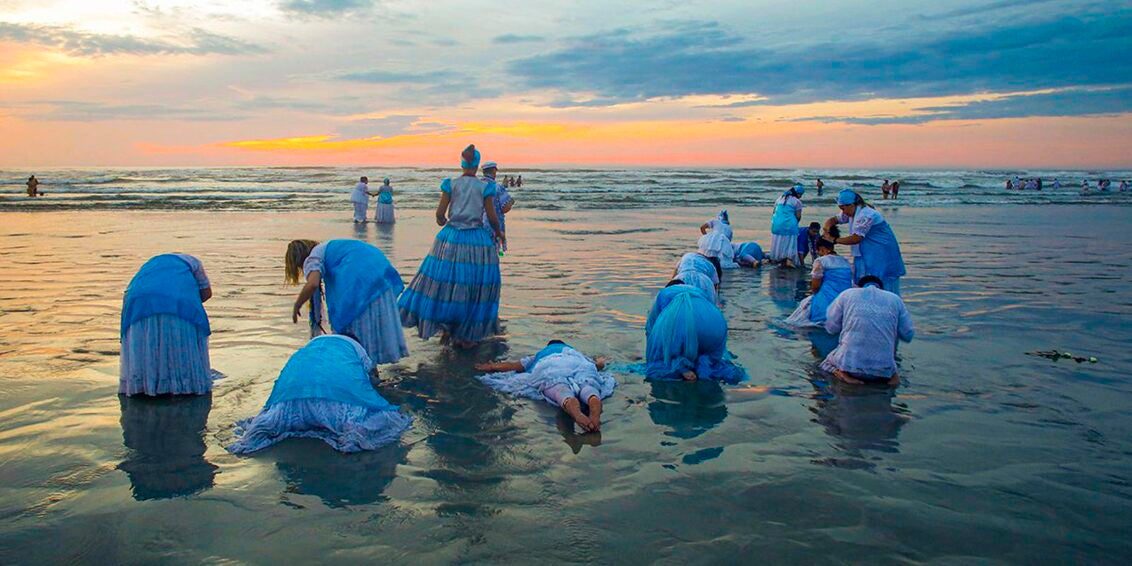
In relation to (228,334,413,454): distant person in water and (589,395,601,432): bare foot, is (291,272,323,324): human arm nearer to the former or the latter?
(228,334,413,454): distant person in water

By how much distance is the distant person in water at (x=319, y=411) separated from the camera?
498 centimetres

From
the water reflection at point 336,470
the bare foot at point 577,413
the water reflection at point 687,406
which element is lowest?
the water reflection at point 336,470

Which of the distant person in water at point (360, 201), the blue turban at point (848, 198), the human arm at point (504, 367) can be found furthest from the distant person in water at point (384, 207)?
the human arm at point (504, 367)

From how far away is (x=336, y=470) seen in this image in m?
Answer: 4.64

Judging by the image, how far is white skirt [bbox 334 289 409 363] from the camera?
6391 mm

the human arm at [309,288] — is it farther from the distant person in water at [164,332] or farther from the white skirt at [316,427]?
the white skirt at [316,427]

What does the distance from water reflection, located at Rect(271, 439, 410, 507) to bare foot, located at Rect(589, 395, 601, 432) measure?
129 cm

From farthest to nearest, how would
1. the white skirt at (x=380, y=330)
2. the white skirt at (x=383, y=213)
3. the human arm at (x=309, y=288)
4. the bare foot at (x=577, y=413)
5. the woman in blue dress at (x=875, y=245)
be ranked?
the white skirt at (x=383, y=213) < the woman in blue dress at (x=875, y=245) < the white skirt at (x=380, y=330) < the human arm at (x=309, y=288) < the bare foot at (x=577, y=413)

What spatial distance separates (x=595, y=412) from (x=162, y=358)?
335cm

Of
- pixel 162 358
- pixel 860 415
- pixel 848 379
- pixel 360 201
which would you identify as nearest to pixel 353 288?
pixel 162 358

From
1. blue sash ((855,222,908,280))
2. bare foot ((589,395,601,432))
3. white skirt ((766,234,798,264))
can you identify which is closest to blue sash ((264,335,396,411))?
bare foot ((589,395,601,432))

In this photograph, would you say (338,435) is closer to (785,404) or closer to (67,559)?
(67,559)

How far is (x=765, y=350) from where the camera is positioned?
8.05 m

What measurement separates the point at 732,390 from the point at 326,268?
11.7ft
